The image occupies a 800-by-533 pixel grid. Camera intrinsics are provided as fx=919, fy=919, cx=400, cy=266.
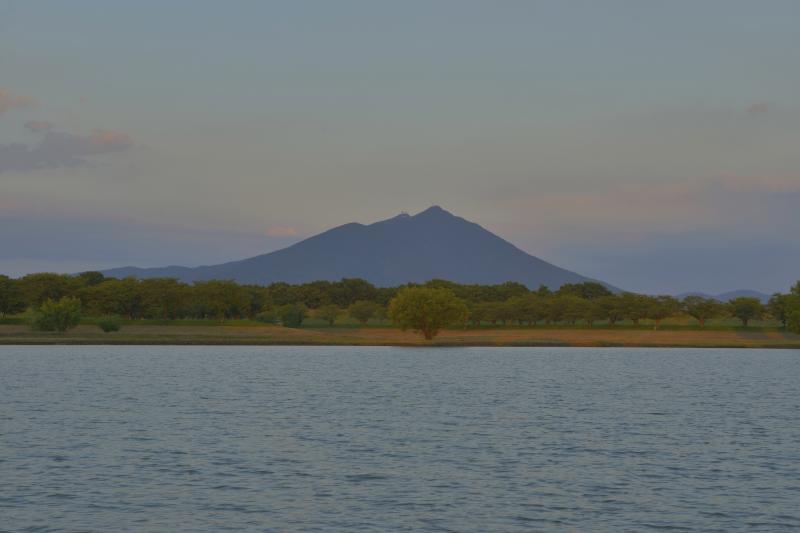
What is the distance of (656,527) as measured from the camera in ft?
108

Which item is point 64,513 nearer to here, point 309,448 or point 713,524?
point 309,448

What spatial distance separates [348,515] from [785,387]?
84.4 m

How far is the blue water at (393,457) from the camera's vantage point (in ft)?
113

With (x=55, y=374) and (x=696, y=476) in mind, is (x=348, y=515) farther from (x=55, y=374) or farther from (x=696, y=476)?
(x=55, y=374)

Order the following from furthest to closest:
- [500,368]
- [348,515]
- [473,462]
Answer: [500,368] < [473,462] < [348,515]

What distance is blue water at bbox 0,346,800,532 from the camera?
3438 centimetres

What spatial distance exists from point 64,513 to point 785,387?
298 ft

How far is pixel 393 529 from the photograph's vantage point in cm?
3219

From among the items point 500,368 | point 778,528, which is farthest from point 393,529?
point 500,368

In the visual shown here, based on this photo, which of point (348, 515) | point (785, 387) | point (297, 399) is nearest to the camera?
point (348, 515)

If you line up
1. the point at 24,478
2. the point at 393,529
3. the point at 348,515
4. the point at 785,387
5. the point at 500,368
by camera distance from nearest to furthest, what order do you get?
the point at 393,529 → the point at 348,515 → the point at 24,478 → the point at 785,387 → the point at 500,368

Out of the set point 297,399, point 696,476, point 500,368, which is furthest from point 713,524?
point 500,368

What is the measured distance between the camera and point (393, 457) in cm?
4803

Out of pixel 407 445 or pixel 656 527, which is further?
pixel 407 445
